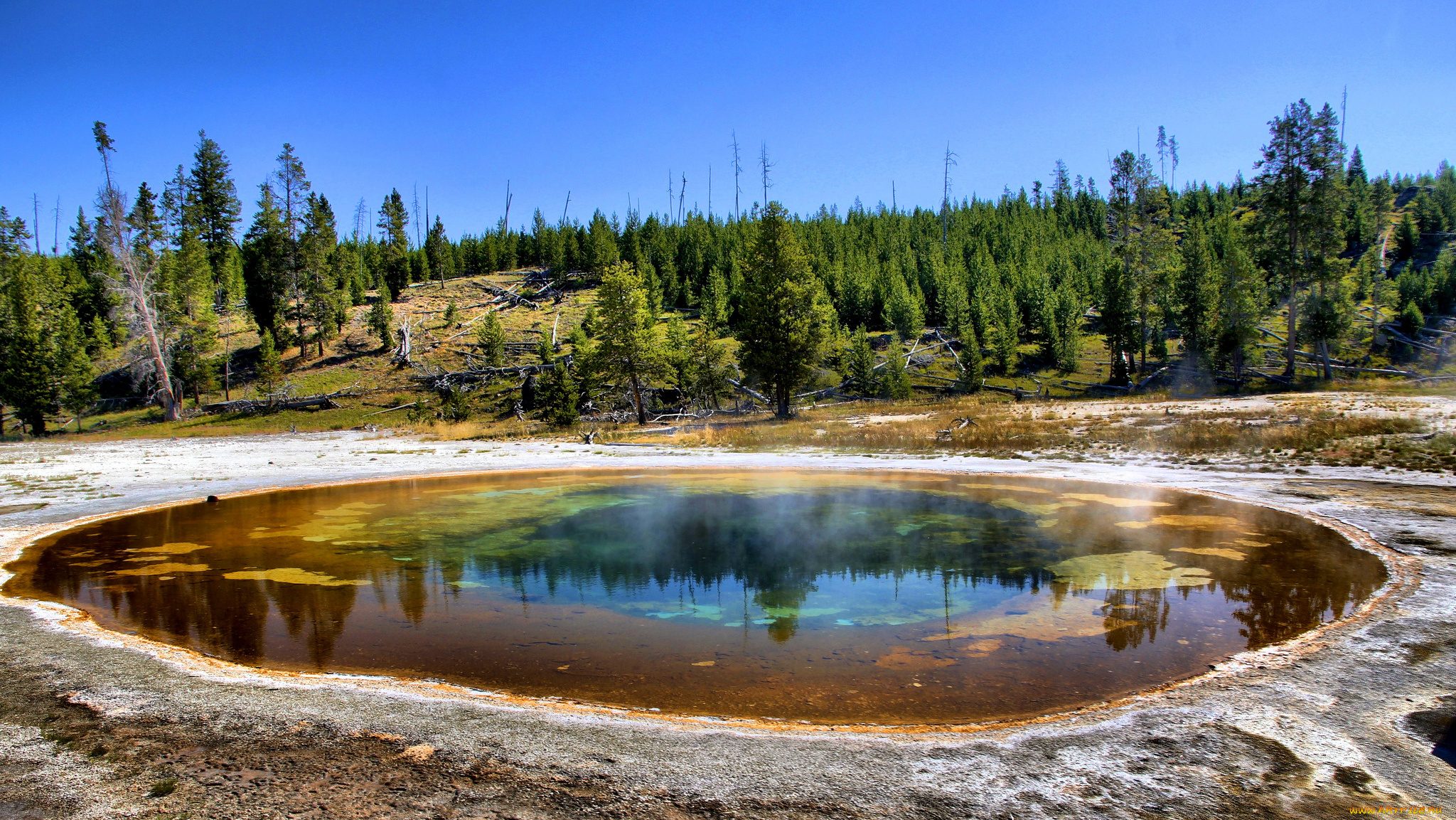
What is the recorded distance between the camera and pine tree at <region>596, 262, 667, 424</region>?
38344 millimetres

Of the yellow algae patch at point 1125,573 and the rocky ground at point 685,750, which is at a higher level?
the rocky ground at point 685,750

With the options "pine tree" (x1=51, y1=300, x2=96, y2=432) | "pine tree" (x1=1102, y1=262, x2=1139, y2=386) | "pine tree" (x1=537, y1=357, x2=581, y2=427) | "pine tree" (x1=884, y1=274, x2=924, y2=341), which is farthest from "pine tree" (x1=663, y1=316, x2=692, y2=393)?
"pine tree" (x1=51, y1=300, x2=96, y2=432)

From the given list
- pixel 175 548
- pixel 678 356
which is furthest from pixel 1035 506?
pixel 678 356

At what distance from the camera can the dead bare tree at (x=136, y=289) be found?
4497 centimetres

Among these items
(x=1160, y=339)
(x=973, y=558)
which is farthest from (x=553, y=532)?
(x=1160, y=339)

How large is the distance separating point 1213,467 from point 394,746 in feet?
64.8

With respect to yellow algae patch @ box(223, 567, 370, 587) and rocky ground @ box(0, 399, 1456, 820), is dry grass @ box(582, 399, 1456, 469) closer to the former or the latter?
rocky ground @ box(0, 399, 1456, 820)

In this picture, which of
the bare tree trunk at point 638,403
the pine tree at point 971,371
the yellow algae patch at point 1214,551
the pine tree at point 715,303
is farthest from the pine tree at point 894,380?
the yellow algae patch at point 1214,551

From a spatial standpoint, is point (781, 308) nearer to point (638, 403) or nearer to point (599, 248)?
point (638, 403)

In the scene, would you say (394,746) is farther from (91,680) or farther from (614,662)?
(91,680)

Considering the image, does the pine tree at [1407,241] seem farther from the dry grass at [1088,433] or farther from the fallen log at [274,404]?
the fallen log at [274,404]

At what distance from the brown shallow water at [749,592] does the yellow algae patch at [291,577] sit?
2.0 inches

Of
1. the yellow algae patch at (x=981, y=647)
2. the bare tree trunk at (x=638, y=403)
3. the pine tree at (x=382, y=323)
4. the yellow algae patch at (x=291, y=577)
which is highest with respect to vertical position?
the pine tree at (x=382, y=323)

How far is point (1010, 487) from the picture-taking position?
17.9 meters
